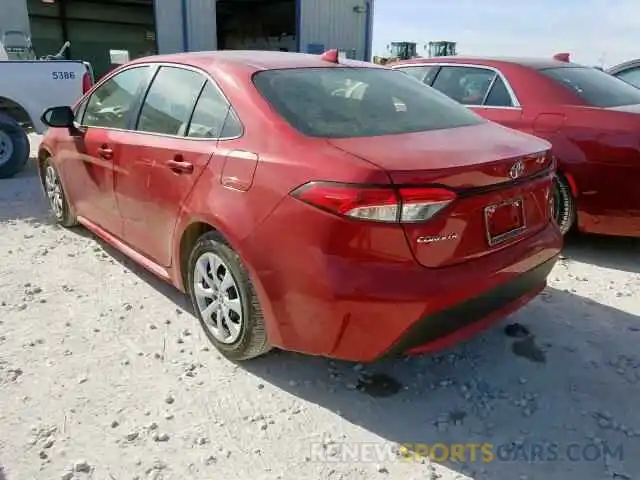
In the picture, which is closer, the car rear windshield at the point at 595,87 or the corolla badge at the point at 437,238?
the corolla badge at the point at 437,238

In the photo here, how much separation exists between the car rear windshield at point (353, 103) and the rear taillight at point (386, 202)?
419 mm

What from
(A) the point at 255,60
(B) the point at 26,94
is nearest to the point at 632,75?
(A) the point at 255,60

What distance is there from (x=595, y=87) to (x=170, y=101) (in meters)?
3.49

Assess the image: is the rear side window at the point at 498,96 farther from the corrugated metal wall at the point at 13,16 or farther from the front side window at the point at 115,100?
the corrugated metal wall at the point at 13,16

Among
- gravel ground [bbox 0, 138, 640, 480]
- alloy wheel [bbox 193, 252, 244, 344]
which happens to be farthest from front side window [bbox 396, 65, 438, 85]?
alloy wheel [bbox 193, 252, 244, 344]

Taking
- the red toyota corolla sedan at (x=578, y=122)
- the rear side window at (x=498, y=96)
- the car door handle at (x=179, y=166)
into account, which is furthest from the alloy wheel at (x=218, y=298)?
the rear side window at (x=498, y=96)

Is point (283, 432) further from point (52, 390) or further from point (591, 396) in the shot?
point (591, 396)

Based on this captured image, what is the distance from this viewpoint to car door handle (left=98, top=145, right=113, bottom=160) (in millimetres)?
3639

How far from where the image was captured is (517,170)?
98.7 inches

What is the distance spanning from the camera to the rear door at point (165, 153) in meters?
2.88

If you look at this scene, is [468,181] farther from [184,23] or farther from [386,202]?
[184,23]

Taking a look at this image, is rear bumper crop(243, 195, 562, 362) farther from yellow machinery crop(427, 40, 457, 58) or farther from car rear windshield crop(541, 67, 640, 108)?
yellow machinery crop(427, 40, 457, 58)

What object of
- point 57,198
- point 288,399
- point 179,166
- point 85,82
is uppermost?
point 85,82

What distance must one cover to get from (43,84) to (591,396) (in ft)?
23.8
